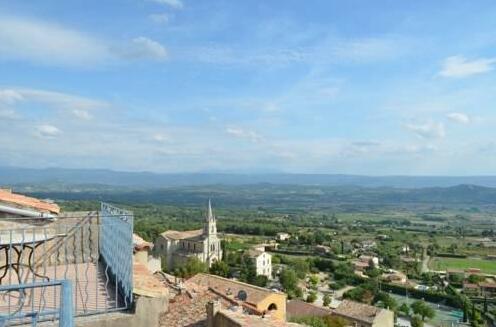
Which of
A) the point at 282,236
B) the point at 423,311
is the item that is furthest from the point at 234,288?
the point at 282,236

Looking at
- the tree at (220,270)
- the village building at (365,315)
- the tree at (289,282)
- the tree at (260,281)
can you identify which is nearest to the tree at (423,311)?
the tree at (289,282)

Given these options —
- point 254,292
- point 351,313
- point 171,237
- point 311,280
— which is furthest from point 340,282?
point 254,292

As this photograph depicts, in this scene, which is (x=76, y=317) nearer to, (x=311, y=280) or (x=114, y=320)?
(x=114, y=320)

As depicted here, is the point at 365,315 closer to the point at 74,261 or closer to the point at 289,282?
the point at 289,282

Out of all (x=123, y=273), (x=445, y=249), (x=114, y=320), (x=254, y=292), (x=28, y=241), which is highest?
(x=28, y=241)

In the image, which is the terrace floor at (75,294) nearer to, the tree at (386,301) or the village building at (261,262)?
the tree at (386,301)
